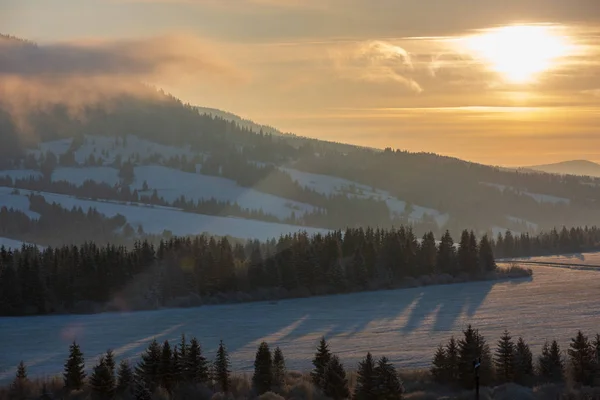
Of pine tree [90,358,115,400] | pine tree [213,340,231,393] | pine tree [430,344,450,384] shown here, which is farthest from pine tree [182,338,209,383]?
pine tree [430,344,450,384]

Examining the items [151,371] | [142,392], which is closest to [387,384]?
[142,392]

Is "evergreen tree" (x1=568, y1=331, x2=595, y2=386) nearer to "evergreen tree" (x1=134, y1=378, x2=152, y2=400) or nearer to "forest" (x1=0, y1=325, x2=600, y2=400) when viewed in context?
"forest" (x1=0, y1=325, x2=600, y2=400)

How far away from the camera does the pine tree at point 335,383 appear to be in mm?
74438

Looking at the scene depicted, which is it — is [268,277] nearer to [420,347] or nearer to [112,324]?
[112,324]

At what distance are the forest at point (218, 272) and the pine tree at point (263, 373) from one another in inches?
2951

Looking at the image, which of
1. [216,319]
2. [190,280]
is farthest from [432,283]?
[216,319]

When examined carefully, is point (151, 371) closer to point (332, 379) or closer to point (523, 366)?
point (332, 379)

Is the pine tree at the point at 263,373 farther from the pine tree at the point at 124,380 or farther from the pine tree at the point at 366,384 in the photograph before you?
the pine tree at the point at 124,380

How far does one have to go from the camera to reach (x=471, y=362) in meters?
78.2

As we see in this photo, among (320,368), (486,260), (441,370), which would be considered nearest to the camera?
(320,368)

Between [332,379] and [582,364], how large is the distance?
68.5ft

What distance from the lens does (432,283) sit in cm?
17550

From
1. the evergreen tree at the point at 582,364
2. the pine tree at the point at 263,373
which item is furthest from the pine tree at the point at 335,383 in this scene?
the evergreen tree at the point at 582,364

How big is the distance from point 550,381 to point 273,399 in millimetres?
23284
